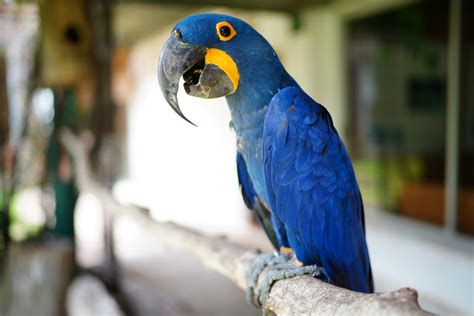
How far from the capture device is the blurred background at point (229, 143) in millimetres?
2840

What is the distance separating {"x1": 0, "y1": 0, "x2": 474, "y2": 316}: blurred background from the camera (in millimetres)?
2840

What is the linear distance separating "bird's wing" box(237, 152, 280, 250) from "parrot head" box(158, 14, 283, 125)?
1.07 ft

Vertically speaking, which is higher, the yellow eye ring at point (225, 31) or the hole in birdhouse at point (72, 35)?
the hole in birdhouse at point (72, 35)

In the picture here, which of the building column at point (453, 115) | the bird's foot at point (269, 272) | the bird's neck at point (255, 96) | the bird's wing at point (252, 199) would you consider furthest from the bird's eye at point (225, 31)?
the building column at point (453, 115)

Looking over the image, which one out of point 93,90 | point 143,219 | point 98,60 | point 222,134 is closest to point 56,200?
point 93,90

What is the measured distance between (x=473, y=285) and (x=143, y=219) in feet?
7.17

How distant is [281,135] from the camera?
1002mm

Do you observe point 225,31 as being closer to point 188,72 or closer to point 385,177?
point 188,72

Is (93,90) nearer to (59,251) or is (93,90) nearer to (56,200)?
(56,200)

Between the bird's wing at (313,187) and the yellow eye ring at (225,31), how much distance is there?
0.17 m

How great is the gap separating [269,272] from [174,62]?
520 millimetres

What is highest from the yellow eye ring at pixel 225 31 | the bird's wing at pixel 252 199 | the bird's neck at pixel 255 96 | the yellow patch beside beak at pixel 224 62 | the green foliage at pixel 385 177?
the yellow eye ring at pixel 225 31

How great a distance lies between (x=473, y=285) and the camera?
2809 millimetres

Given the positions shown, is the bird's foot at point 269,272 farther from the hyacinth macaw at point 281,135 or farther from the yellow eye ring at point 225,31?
the yellow eye ring at point 225,31
